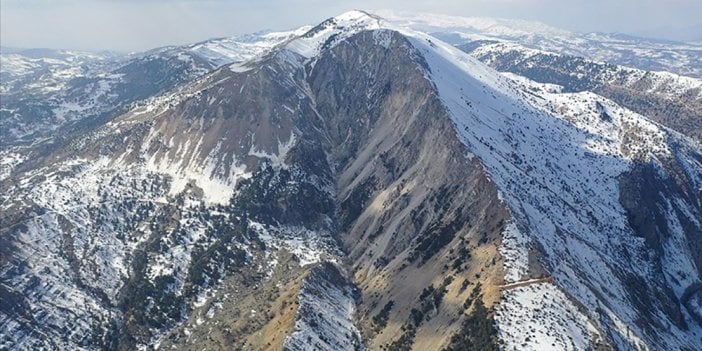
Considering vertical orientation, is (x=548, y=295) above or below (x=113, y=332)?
above

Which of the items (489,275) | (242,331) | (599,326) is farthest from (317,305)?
(599,326)

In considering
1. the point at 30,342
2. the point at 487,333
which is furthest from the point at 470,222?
the point at 30,342

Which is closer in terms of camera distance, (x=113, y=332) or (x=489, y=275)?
(x=489, y=275)

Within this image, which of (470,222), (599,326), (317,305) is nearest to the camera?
(599,326)

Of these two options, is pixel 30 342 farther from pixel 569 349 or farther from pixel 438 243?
pixel 569 349

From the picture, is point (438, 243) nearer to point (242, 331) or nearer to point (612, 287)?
point (612, 287)

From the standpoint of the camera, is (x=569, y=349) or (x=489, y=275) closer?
(x=569, y=349)


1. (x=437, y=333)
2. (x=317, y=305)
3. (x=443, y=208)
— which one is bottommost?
(x=317, y=305)

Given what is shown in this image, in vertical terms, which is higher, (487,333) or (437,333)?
(487,333)

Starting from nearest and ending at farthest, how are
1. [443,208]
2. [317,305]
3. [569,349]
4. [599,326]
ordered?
[569,349] < [599,326] < [317,305] < [443,208]
